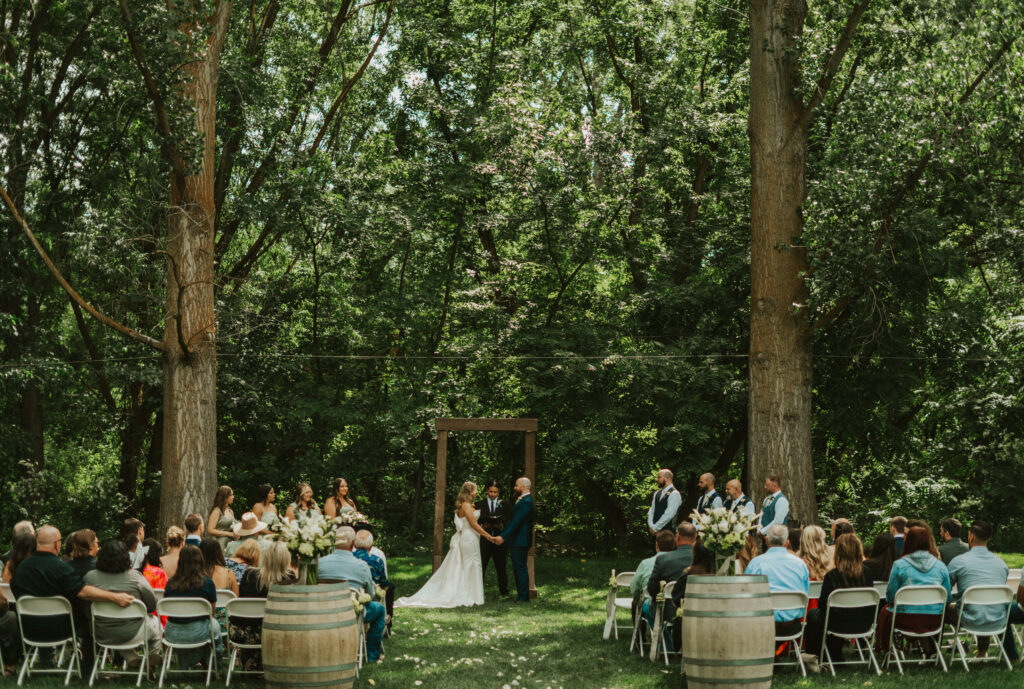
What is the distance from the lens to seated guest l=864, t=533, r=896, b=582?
9070 millimetres

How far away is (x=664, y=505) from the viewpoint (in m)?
12.0

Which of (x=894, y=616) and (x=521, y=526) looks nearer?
(x=894, y=616)

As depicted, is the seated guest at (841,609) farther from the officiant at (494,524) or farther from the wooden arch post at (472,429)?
the officiant at (494,524)

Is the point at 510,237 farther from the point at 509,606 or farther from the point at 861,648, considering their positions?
the point at 861,648

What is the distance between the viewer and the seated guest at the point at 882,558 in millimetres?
9070

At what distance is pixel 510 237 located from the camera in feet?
61.9

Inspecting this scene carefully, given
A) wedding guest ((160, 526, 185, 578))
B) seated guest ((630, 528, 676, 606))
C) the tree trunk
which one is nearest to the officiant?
the tree trunk

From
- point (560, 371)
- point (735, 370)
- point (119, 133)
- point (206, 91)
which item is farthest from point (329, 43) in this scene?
point (735, 370)

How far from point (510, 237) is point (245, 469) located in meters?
7.20

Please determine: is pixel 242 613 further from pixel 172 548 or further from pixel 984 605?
pixel 984 605

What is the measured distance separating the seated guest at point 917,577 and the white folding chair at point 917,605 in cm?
3

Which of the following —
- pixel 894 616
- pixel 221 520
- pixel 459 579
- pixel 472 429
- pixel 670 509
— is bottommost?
pixel 459 579

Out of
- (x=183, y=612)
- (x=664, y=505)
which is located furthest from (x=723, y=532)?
(x=664, y=505)

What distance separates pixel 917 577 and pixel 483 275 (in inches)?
474
